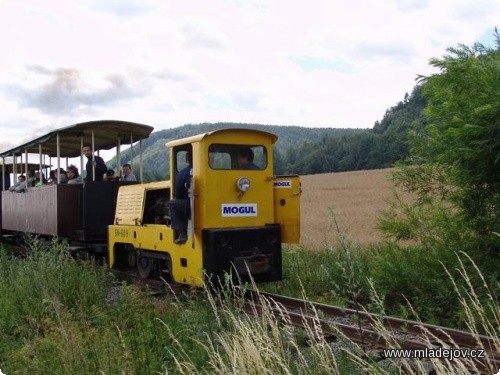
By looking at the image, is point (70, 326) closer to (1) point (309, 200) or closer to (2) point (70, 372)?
(2) point (70, 372)

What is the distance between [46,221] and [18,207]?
3.30m

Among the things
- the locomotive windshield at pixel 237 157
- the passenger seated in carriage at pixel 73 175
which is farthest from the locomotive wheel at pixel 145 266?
the passenger seated in carriage at pixel 73 175

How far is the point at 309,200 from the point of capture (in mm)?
42625

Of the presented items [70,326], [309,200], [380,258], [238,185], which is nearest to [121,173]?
[238,185]

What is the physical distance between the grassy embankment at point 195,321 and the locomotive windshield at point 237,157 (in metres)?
2.09

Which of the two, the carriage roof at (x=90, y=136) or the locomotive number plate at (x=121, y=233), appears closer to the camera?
the locomotive number plate at (x=121, y=233)

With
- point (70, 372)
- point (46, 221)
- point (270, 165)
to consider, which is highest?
point (270, 165)

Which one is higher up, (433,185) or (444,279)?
(433,185)

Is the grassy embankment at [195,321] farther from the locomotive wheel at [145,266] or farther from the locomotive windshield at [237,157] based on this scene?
the locomotive windshield at [237,157]

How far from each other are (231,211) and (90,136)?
5344 mm

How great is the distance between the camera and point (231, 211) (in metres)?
8.86

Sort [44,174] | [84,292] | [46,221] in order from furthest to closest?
[44,174]
[46,221]
[84,292]

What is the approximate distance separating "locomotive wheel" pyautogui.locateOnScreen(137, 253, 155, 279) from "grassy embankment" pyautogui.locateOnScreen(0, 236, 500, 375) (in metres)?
0.88

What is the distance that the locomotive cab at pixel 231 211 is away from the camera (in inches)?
337
